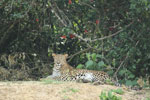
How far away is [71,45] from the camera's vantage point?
1008 centimetres

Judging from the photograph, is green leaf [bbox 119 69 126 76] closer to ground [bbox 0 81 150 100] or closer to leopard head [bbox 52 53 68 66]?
ground [bbox 0 81 150 100]

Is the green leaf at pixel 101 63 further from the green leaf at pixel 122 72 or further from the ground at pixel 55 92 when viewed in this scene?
the ground at pixel 55 92

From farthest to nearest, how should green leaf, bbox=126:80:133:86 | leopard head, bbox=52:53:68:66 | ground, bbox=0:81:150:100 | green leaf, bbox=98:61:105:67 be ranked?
leopard head, bbox=52:53:68:66
green leaf, bbox=98:61:105:67
green leaf, bbox=126:80:133:86
ground, bbox=0:81:150:100

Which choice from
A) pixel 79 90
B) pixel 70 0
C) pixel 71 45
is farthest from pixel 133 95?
pixel 71 45

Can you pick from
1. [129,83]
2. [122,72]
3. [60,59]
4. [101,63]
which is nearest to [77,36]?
[101,63]

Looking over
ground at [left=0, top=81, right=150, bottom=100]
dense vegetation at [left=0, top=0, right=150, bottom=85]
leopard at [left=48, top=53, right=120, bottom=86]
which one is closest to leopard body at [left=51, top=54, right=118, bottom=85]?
leopard at [left=48, top=53, right=120, bottom=86]

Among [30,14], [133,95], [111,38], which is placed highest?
[30,14]

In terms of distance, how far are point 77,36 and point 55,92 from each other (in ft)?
8.02

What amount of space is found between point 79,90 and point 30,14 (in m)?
3.89

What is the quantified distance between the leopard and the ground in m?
0.86

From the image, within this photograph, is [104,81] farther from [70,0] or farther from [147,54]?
[70,0]

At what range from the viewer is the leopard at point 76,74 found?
7.83m

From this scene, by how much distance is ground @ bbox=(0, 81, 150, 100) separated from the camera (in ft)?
18.9

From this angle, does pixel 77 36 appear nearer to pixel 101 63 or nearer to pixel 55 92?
pixel 101 63
